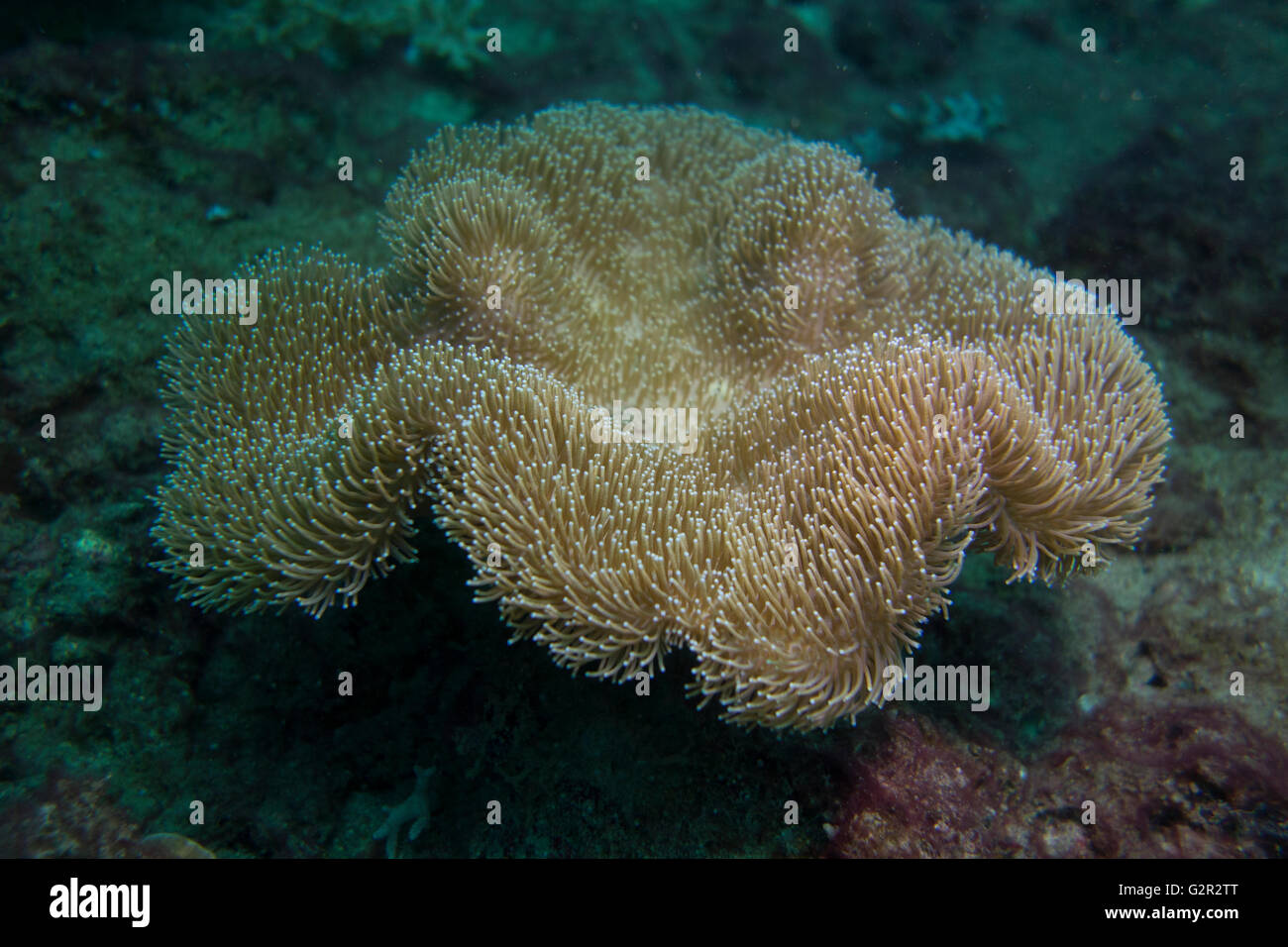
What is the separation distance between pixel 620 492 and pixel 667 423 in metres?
1.31

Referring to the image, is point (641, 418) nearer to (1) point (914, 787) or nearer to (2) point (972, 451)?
(2) point (972, 451)

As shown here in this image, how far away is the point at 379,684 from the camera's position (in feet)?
14.5

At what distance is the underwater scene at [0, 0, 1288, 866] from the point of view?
307 cm

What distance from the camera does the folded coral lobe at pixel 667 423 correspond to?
2.90 metres

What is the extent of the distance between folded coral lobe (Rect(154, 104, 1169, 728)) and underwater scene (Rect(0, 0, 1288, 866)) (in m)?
0.03

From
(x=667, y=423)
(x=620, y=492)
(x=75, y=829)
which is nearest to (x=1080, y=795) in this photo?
(x=620, y=492)

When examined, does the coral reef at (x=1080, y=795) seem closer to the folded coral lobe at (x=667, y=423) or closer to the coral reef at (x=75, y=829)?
the folded coral lobe at (x=667, y=423)

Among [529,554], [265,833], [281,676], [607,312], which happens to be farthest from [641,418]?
[265,833]

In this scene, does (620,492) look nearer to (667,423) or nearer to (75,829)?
(667,423)

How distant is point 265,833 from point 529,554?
8.74 feet

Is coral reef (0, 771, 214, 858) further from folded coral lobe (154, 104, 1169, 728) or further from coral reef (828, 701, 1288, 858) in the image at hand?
coral reef (828, 701, 1288, 858)

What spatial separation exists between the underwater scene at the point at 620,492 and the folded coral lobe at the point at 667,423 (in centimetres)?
3

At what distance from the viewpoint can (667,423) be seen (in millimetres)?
4418

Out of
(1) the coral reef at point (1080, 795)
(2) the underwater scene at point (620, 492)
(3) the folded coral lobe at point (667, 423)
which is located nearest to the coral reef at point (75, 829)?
(2) the underwater scene at point (620, 492)
